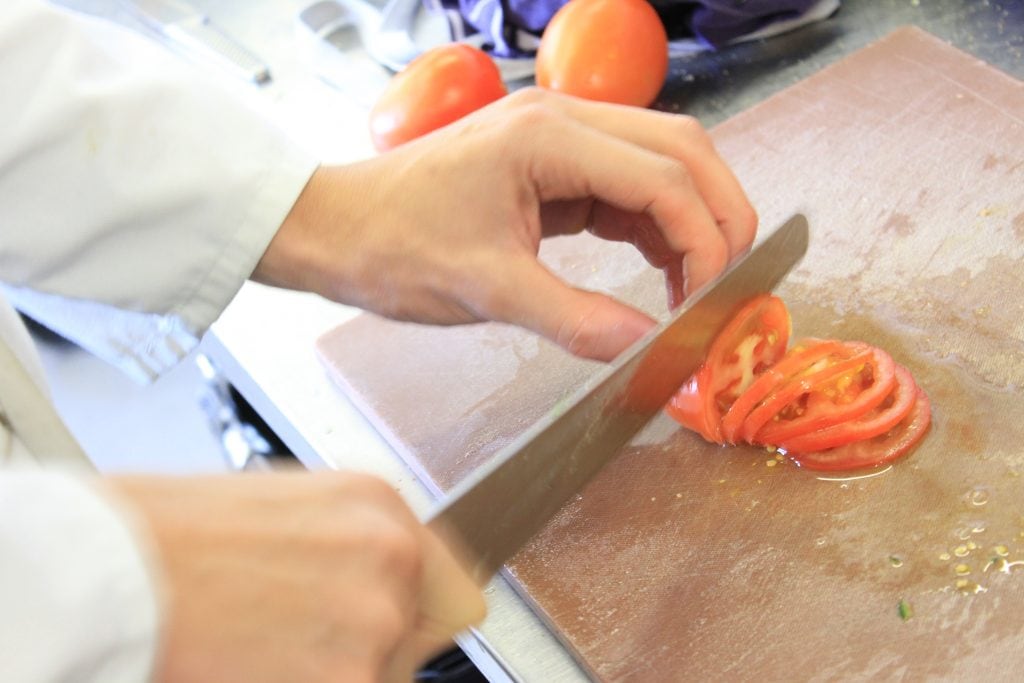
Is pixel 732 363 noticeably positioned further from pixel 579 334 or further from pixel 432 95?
pixel 432 95

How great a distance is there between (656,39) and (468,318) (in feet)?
2.38

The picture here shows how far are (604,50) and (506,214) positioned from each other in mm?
618

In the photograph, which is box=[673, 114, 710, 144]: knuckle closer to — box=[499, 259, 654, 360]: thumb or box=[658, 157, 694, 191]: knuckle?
box=[658, 157, 694, 191]: knuckle

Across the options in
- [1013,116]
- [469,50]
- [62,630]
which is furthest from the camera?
[469,50]

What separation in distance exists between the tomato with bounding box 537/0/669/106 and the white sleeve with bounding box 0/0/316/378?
1.97 feet

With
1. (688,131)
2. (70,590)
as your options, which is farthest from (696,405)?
(70,590)

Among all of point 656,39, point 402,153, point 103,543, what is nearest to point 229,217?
point 402,153

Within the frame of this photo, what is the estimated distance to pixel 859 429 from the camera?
1.06m

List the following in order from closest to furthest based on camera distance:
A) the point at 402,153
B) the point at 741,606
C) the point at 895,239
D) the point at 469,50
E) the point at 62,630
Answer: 1. the point at 62,630
2. the point at 741,606
3. the point at 402,153
4. the point at 895,239
5. the point at 469,50

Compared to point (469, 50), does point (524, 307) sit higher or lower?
lower

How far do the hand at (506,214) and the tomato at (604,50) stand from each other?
46 centimetres

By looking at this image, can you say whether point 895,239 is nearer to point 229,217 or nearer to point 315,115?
point 229,217

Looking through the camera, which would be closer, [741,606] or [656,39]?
[741,606]

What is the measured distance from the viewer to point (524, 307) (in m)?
0.97
